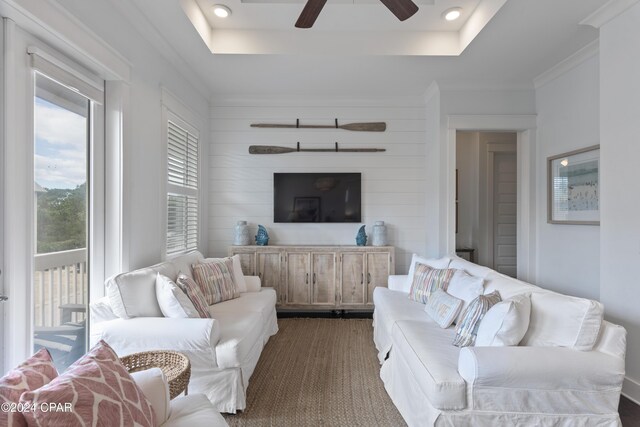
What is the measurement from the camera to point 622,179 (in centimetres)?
230

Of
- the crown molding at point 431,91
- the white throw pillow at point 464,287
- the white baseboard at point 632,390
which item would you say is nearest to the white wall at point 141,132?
the white throw pillow at point 464,287

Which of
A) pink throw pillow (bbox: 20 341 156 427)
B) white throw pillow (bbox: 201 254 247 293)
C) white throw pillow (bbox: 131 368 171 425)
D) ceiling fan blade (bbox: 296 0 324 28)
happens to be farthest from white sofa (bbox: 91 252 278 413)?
ceiling fan blade (bbox: 296 0 324 28)

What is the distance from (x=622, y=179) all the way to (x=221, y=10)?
11.0ft

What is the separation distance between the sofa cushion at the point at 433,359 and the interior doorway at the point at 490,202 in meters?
2.88

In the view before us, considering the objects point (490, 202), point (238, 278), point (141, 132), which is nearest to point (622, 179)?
point (490, 202)

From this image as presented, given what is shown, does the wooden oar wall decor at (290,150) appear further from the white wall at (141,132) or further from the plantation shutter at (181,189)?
the white wall at (141,132)

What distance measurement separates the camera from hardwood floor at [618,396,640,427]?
206 centimetres

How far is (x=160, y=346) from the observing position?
2064 mm

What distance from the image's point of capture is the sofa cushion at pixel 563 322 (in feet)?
5.60

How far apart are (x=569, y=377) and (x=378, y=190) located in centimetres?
298

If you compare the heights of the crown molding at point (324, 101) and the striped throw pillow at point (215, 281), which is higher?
the crown molding at point (324, 101)

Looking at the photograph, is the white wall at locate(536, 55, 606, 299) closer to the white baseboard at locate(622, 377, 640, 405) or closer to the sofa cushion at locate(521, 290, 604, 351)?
the white baseboard at locate(622, 377, 640, 405)

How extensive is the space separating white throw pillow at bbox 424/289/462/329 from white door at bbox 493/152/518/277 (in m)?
2.71

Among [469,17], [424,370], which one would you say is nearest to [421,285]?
[424,370]
